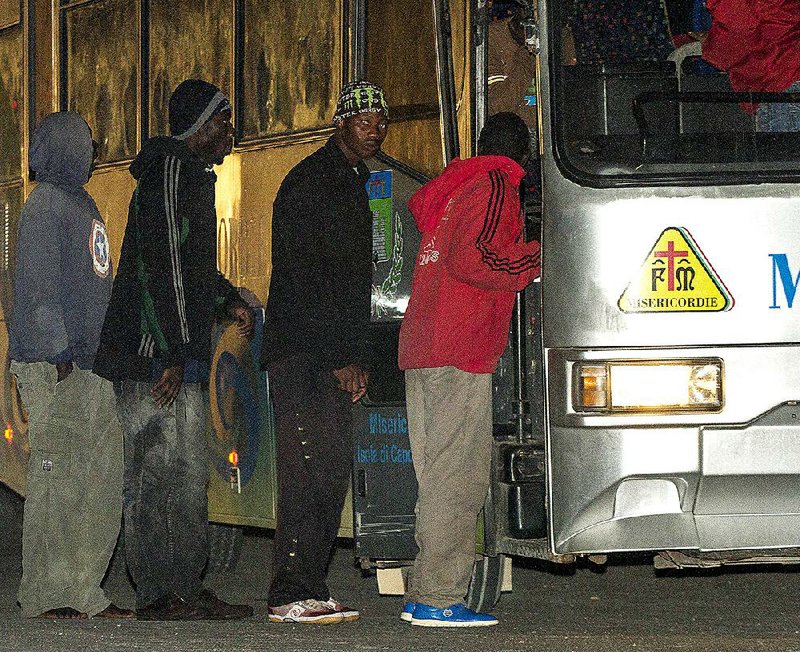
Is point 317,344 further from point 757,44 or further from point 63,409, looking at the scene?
point 757,44

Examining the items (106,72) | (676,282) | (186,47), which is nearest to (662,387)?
(676,282)

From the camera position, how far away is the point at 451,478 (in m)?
6.90

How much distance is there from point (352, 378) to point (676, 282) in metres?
1.47

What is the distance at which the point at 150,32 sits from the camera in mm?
9383

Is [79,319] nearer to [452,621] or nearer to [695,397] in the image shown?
[452,621]

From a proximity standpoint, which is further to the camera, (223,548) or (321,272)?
(223,548)

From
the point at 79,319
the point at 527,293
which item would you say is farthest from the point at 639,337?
the point at 79,319

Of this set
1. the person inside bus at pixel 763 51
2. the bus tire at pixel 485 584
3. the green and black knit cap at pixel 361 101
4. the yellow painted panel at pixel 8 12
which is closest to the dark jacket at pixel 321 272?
the green and black knit cap at pixel 361 101

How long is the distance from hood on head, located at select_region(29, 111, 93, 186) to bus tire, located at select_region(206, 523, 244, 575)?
2.41 metres

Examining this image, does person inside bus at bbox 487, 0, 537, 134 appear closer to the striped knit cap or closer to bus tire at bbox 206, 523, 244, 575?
the striped knit cap

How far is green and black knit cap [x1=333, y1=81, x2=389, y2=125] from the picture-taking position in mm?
7285

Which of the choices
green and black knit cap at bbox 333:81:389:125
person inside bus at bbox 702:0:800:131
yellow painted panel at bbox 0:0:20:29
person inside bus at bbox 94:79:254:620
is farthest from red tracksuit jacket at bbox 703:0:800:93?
yellow painted panel at bbox 0:0:20:29

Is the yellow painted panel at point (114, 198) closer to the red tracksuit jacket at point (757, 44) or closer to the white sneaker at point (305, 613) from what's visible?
the white sneaker at point (305, 613)

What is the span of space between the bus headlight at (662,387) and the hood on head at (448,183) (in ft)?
3.15
